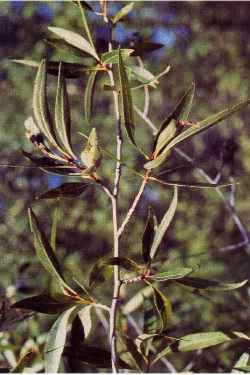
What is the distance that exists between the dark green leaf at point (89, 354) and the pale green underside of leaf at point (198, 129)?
0.68 ft

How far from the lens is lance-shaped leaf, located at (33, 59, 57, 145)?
1.71 feet

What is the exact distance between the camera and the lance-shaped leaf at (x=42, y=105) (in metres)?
0.52

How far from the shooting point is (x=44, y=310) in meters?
0.53

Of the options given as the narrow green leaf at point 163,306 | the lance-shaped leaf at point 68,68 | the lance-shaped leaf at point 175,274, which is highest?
the lance-shaped leaf at point 68,68

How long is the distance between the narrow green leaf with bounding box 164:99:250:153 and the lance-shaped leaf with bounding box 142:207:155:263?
0.10 m

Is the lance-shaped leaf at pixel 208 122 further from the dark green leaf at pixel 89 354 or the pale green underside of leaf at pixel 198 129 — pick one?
the dark green leaf at pixel 89 354

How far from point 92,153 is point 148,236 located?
13cm

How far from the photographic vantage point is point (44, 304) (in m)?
0.53

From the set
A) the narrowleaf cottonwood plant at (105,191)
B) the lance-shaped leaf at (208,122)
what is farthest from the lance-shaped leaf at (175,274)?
the lance-shaped leaf at (208,122)

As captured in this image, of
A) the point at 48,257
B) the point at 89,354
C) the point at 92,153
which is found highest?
the point at 92,153

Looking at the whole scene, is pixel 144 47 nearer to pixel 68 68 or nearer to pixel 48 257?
pixel 68 68

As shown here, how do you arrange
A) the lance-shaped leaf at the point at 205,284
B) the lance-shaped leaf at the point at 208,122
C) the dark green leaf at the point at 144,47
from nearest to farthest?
1. the lance-shaped leaf at the point at 208,122
2. the lance-shaped leaf at the point at 205,284
3. the dark green leaf at the point at 144,47

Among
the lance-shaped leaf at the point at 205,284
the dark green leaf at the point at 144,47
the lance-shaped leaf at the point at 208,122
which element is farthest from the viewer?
the dark green leaf at the point at 144,47

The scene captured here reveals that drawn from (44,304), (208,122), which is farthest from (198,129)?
(44,304)
